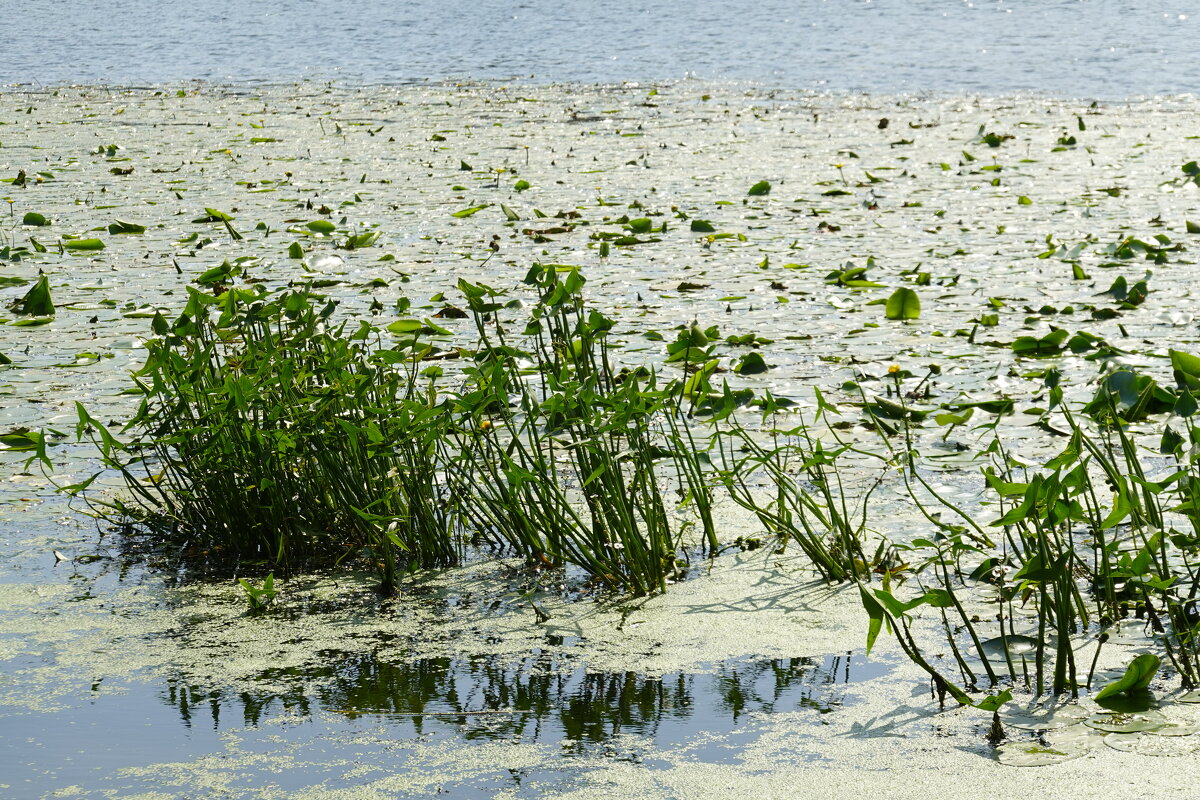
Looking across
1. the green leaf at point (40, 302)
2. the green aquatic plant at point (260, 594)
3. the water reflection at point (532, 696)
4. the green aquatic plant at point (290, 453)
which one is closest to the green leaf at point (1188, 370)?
the water reflection at point (532, 696)

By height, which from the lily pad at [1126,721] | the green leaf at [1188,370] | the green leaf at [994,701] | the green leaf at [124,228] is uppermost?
the green leaf at [124,228]

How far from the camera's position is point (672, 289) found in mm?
5469

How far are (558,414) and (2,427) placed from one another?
2.07 metres

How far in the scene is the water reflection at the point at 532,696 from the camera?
2.25 meters

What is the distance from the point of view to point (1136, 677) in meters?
2.06

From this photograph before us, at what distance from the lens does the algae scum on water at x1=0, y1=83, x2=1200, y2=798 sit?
2.14m

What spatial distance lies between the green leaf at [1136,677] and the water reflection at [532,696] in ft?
1.39

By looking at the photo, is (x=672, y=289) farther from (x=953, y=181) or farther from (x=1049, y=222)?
(x=953, y=181)

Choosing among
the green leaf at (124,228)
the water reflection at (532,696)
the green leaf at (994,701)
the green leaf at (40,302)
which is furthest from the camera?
the green leaf at (124,228)

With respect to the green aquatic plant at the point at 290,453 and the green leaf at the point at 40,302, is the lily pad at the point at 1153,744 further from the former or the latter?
the green leaf at the point at 40,302

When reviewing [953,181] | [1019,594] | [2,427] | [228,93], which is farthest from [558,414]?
[228,93]

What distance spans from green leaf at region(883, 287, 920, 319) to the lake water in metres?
7.29

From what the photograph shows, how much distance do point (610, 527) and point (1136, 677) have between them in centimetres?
118

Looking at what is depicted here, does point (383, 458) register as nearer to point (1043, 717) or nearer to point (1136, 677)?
point (1043, 717)
